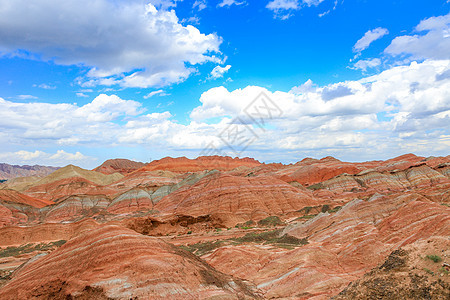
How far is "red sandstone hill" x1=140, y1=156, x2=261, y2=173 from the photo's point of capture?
152m

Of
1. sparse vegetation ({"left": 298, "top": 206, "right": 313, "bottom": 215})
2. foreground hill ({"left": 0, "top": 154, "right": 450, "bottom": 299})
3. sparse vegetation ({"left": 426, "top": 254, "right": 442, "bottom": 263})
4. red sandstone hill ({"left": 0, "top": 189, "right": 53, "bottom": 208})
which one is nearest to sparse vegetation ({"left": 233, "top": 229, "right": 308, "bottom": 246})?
foreground hill ({"left": 0, "top": 154, "right": 450, "bottom": 299})

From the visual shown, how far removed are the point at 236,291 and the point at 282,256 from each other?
5.85 meters

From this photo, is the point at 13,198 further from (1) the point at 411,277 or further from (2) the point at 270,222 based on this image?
(1) the point at 411,277

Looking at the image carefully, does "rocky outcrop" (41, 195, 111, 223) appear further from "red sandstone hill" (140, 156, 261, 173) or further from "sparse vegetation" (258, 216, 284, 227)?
"red sandstone hill" (140, 156, 261, 173)

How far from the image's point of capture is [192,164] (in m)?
160

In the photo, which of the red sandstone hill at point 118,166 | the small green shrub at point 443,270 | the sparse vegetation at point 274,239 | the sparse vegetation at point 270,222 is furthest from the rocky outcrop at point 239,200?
the red sandstone hill at point 118,166

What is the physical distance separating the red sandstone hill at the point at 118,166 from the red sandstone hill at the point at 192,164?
1673 cm

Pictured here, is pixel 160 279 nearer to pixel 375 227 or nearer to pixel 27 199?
pixel 375 227

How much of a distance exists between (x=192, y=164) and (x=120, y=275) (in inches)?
5929

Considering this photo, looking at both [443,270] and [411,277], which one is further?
[411,277]

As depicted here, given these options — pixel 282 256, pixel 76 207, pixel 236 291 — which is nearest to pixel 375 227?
pixel 282 256

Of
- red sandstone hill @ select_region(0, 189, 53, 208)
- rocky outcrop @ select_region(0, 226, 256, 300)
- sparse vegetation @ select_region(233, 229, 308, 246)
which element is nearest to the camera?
rocky outcrop @ select_region(0, 226, 256, 300)

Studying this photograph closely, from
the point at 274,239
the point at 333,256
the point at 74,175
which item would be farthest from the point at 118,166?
the point at 333,256

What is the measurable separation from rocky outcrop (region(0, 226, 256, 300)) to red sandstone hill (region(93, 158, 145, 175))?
161m
